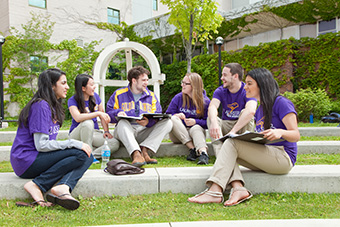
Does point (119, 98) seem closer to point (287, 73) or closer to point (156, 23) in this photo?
point (287, 73)

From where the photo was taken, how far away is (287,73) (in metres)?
11.8

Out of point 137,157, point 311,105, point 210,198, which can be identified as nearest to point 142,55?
point 311,105

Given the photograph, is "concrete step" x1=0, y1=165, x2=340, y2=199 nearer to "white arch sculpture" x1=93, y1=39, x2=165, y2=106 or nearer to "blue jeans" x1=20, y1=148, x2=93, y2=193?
"blue jeans" x1=20, y1=148, x2=93, y2=193

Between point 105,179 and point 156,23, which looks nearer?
point 105,179

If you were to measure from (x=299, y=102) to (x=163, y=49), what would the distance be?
34.6 feet

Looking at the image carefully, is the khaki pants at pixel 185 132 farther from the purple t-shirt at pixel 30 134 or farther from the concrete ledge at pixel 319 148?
the purple t-shirt at pixel 30 134

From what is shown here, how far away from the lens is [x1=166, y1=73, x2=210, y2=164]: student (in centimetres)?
414

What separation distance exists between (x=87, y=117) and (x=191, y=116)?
64.6 inches

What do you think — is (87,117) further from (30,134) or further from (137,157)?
(30,134)

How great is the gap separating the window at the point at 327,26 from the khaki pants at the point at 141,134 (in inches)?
479

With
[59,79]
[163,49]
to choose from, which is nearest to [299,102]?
[59,79]

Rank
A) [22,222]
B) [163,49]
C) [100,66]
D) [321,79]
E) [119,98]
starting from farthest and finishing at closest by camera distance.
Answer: [163,49]
[321,79]
[100,66]
[119,98]
[22,222]

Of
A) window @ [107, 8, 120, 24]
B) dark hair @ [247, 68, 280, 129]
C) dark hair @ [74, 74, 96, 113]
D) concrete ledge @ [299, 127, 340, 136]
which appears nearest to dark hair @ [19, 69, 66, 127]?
dark hair @ [74, 74, 96, 113]

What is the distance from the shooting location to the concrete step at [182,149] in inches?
173
